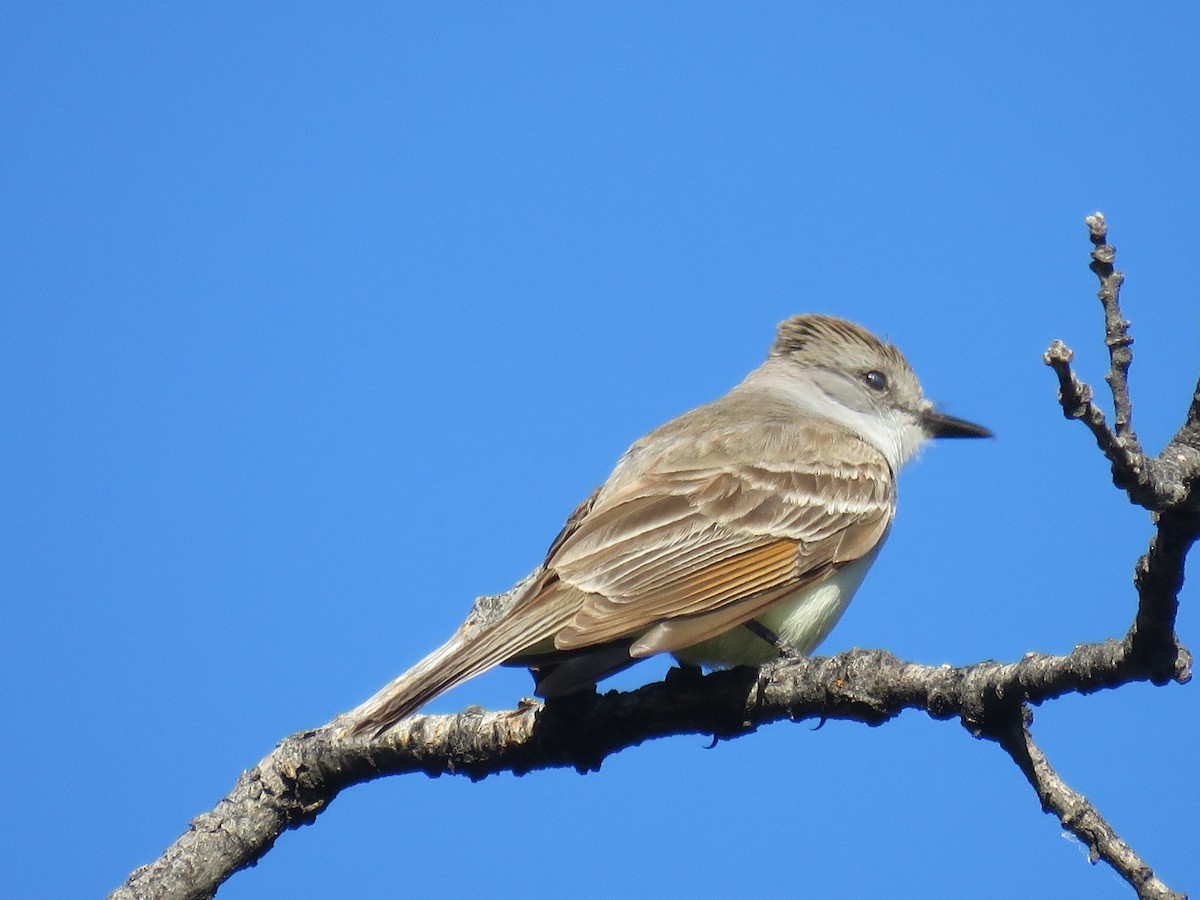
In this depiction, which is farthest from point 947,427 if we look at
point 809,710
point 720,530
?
point 809,710

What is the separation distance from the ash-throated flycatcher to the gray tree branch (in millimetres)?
265

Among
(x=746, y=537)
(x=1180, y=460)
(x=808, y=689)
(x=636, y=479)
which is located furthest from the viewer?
(x=636, y=479)

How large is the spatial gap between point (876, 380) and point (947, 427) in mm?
641

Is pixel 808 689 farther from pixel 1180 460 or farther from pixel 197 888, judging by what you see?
pixel 197 888

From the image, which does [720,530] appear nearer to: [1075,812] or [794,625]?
[794,625]

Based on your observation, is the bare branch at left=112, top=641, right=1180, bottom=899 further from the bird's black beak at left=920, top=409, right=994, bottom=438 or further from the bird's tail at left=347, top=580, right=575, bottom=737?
the bird's black beak at left=920, top=409, right=994, bottom=438

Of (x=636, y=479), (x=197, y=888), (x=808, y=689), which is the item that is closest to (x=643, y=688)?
(x=808, y=689)

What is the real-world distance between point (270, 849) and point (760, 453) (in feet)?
11.7

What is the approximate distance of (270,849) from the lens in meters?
6.25

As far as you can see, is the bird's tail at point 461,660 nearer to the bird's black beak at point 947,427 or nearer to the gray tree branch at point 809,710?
the gray tree branch at point 809,710

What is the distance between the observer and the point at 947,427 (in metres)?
9.48

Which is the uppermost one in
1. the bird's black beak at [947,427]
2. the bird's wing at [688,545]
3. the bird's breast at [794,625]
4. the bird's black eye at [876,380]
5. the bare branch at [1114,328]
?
the bird's black eye at [876,380]

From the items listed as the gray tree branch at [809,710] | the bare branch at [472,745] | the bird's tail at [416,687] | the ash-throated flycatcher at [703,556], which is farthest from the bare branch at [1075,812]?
the bird's tail at [416,687]

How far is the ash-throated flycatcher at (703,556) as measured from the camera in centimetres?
613
